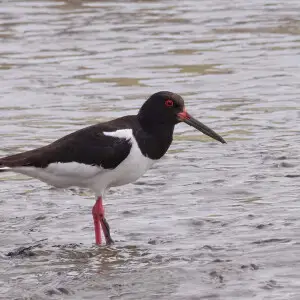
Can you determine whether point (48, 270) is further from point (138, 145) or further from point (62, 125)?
point (62, 125)

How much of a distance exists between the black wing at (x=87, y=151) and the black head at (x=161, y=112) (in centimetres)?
17

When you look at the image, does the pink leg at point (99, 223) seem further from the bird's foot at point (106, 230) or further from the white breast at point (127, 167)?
the white breast at point (127, 167)

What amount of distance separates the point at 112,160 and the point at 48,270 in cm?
135

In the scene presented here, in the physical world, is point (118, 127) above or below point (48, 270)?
above

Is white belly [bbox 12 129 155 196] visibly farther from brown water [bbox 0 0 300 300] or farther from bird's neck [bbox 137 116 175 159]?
brown water [bbox 0 0 300 300]

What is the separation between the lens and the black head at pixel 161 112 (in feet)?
34.5

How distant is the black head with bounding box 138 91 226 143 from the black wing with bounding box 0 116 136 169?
6.6 inches

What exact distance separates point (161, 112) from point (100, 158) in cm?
78

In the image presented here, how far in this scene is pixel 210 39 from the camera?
2144 centimetres

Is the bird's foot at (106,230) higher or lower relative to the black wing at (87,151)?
lower

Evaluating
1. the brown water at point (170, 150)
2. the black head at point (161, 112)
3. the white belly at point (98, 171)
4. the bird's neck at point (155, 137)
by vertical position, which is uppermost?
the black head at point (161, 112)

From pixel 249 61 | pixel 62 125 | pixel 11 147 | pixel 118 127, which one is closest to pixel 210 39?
pixel 249 61

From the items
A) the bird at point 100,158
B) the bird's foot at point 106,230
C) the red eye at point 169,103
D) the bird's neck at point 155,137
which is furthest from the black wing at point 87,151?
the bird's foot at point 106,230

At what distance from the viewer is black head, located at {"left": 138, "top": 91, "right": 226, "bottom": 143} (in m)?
10.5
